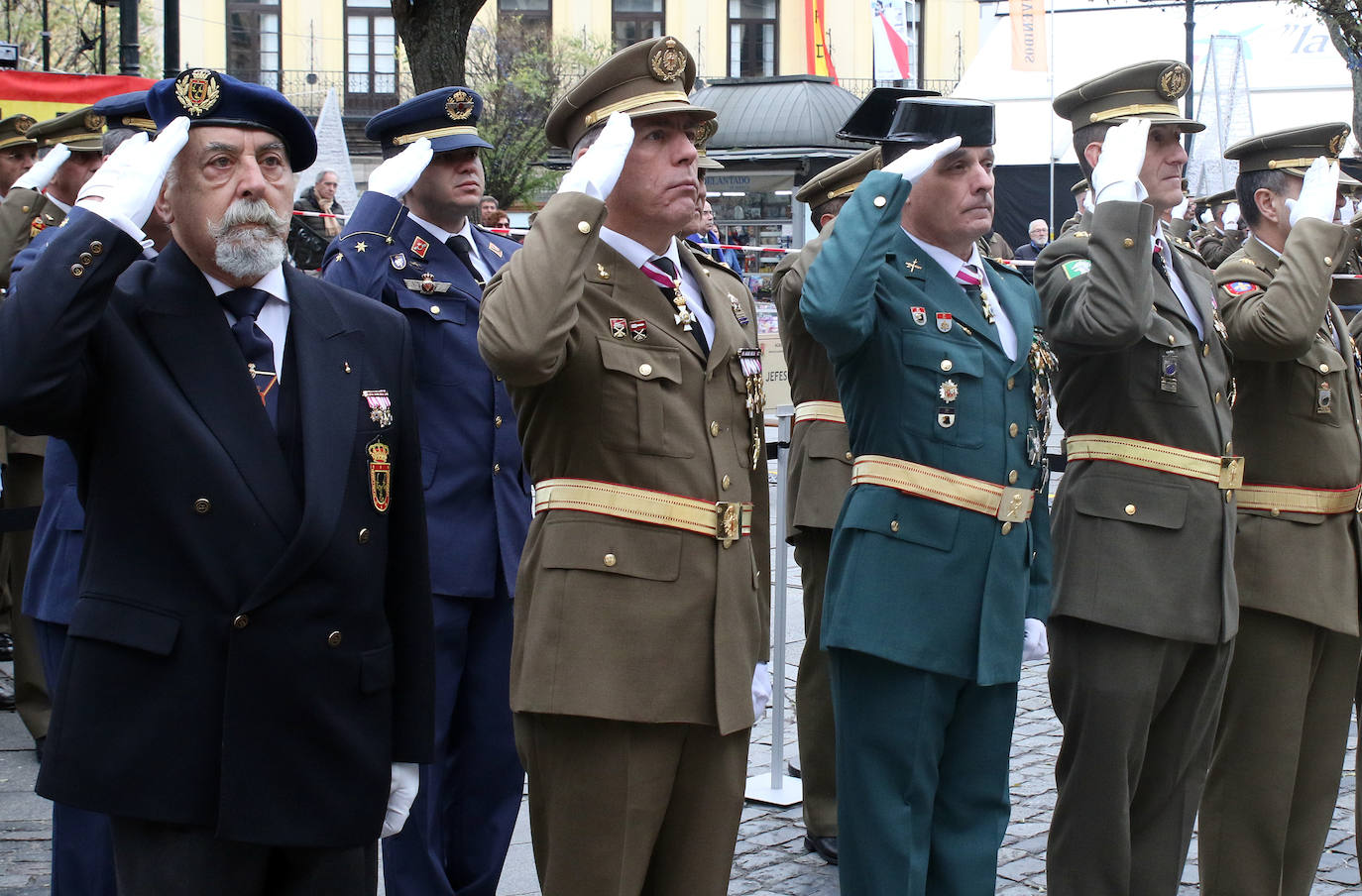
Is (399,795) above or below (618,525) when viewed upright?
below

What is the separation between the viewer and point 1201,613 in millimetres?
4199

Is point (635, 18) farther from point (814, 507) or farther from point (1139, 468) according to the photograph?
point (1139, 468)

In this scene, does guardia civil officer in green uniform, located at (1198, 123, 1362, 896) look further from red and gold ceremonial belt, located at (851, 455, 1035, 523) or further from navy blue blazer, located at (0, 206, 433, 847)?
navy blue blazer, located at (0, 206, 433, 847)

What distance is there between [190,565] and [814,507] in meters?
2.92

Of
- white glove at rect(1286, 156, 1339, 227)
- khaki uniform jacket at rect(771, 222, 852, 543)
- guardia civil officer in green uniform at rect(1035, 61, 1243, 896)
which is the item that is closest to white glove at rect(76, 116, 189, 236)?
guardia civil officer in green uniform at rect(1035, 61, 1243, 896)

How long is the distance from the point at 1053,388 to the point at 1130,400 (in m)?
0.33

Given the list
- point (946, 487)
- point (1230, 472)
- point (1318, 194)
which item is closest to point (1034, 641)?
point (946, 487)

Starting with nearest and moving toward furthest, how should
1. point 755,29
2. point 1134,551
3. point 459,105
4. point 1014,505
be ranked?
1. point 1014,505
2. point 1134,551
3. point 459,105
4. point 755,29

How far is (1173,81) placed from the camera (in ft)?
15.2

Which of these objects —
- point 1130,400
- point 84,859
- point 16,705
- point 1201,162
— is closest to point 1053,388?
point 1130,400

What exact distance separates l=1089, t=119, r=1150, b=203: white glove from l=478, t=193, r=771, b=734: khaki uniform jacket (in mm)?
1316

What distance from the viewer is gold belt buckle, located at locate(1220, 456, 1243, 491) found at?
430 centimetres

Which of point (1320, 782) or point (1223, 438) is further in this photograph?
point (1320, 782)

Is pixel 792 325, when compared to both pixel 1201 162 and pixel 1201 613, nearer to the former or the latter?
pixel 1201 613
